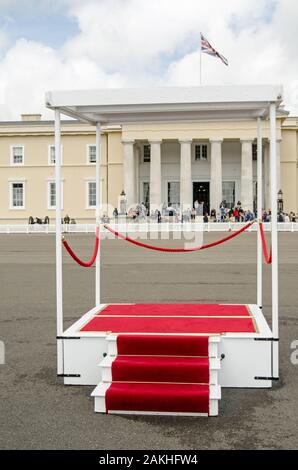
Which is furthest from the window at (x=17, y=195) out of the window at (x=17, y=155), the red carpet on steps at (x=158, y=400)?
the red carpet on steps at (x=158, y=400)

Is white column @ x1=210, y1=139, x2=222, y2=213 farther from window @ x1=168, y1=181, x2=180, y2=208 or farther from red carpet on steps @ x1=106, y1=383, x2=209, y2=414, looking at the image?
red carpet on steps @ x1=106, y1=383, x2=209, y2=414

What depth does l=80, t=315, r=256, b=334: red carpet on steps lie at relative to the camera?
22.5ft

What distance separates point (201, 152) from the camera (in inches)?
2628

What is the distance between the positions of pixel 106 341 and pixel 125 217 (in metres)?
49.0

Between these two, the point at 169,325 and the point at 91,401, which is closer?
the point at 91,401

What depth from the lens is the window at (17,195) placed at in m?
67.1

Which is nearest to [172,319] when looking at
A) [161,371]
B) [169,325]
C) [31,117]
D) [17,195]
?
[169,325]

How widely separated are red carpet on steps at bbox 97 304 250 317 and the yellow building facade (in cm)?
5276

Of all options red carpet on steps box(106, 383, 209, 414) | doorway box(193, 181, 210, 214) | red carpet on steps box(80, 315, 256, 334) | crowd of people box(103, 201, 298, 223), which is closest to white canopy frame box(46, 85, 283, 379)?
red carpet on steps box(80, 315, 256, 334)

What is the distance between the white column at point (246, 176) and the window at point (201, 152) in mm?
5011

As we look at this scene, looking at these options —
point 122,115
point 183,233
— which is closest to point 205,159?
point 183,233

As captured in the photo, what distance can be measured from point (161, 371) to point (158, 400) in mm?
368

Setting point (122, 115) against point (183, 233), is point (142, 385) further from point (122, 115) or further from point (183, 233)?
point (183, 233)

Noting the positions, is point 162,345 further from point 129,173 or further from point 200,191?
point 200,191
